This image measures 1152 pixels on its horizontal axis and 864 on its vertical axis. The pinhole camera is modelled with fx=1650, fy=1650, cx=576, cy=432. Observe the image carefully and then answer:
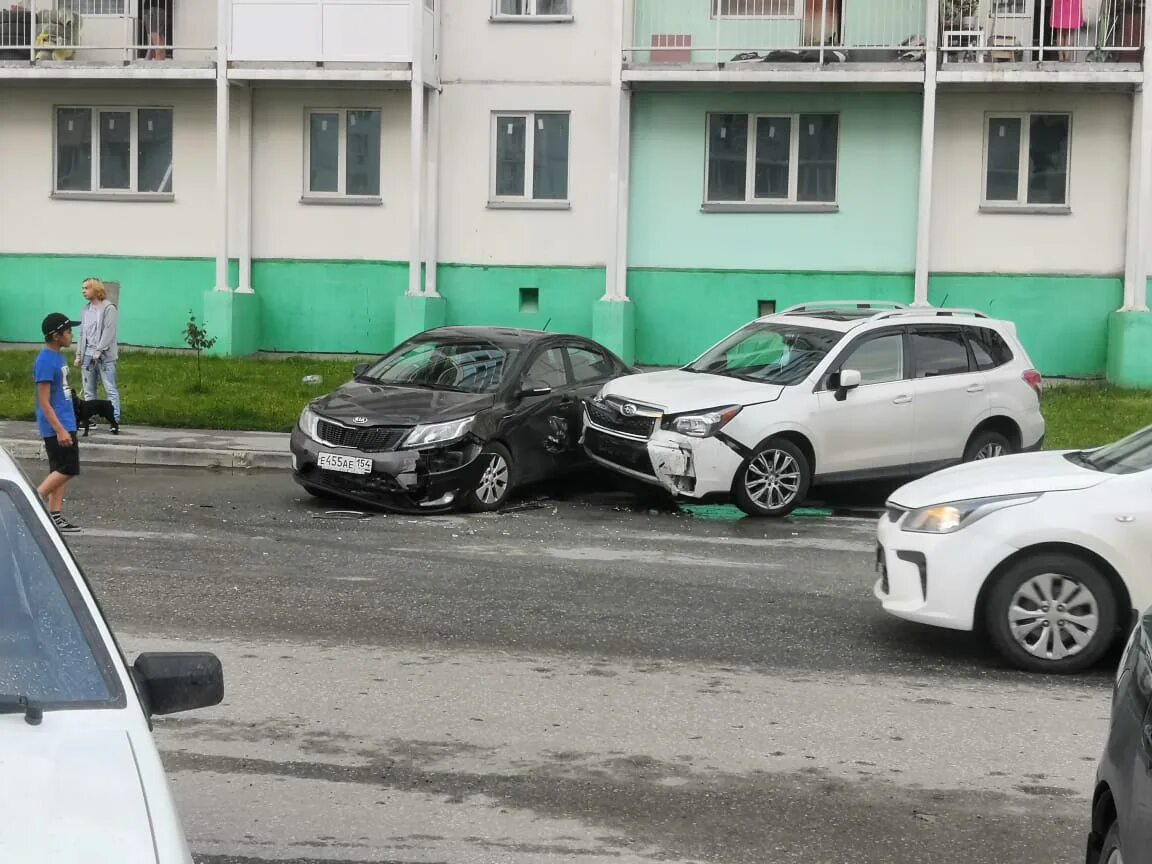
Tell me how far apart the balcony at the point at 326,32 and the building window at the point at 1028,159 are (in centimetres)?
831

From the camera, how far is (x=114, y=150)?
25.5m

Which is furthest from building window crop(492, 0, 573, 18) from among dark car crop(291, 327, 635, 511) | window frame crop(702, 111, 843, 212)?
dark car crop(291, 327, 635, 511)

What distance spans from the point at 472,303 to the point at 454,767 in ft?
61.9

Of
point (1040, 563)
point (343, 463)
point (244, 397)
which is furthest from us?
point (244, 397)

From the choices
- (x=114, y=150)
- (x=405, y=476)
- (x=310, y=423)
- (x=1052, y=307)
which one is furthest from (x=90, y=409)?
(x=1052, y=307)

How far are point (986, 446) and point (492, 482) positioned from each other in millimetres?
4406

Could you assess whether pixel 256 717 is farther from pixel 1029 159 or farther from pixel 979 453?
pixel 1029 159

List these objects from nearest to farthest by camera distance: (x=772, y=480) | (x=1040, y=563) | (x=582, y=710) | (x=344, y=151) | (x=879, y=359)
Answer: (x=582, y=710) < (x=1040, y=563) < (x=772, y=480) < (x=879, y=359) < (x=344, y=151)

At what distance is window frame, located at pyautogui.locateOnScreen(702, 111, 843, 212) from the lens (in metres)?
23.9

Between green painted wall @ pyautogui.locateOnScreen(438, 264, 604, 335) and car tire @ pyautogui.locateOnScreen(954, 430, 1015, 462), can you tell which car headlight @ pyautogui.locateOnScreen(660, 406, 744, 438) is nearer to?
car tire @ pyautogui.locateOnScreen(954, 430, 1015, 462)

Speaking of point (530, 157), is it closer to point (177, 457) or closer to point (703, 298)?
point (703, 298)

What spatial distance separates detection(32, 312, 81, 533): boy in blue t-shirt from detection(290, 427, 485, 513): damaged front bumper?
81.2 inches

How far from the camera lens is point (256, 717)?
6.88 m

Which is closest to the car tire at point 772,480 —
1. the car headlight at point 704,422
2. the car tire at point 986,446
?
the car headlight at point 704,422
